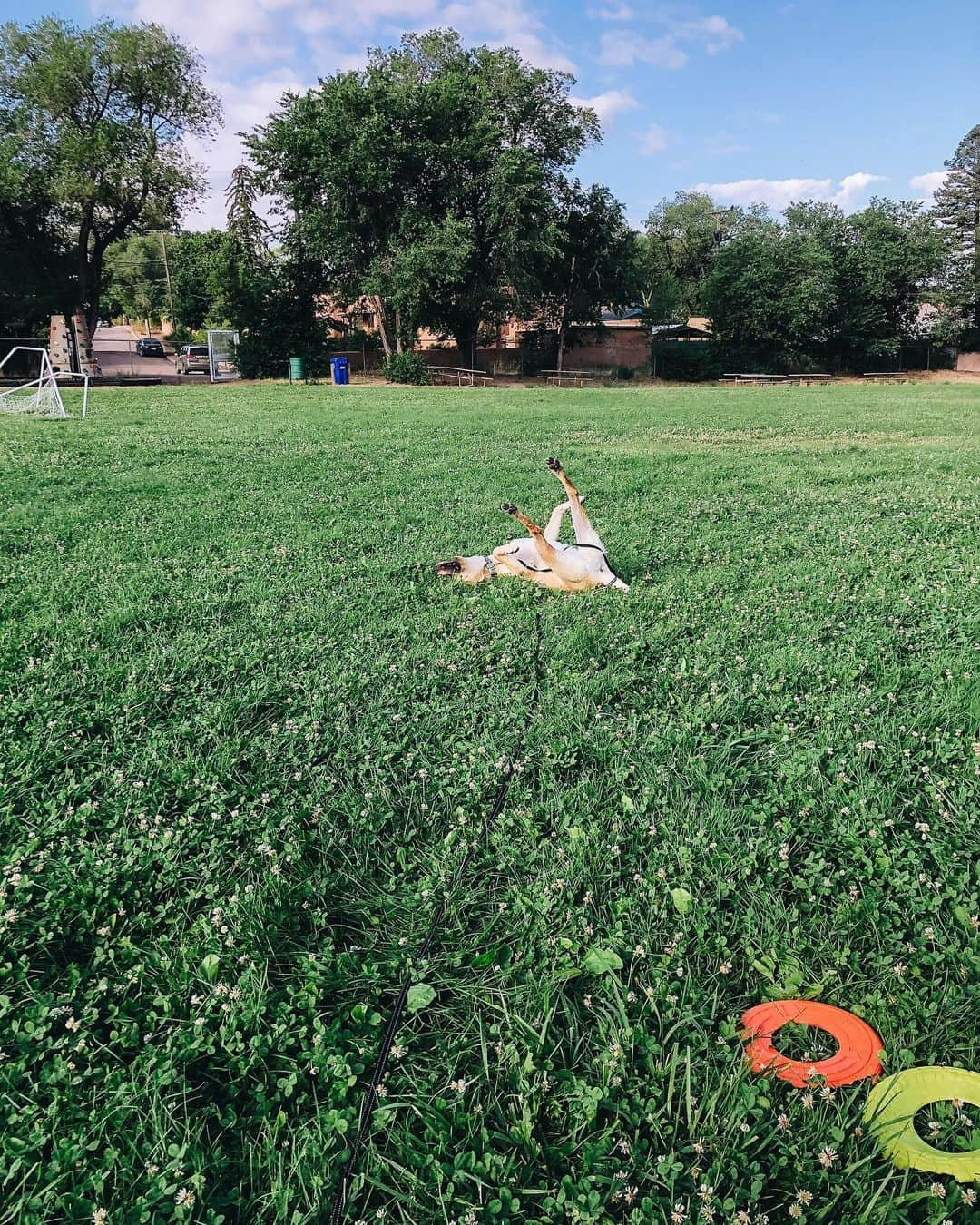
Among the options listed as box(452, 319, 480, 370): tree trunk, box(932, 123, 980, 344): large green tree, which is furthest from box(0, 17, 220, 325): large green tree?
box(932, 123, 980, 344): large green tree

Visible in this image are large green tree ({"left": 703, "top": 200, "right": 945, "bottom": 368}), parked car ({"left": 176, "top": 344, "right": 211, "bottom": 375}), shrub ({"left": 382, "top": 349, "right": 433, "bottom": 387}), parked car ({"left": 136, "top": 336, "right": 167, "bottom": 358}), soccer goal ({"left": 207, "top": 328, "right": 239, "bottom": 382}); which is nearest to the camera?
soccer goal ({"left": 207, "top": 328, "right": 239, "bottom": 382})

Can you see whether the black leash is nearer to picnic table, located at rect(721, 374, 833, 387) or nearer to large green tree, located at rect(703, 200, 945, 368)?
picnic table, located at rect(721, 374, 833, 387)

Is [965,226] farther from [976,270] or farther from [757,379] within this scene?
[757,379]

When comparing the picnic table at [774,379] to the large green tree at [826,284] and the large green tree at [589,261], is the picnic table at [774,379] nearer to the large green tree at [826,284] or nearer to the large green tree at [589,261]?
the large green tree at [826,284]

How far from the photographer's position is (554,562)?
462cm

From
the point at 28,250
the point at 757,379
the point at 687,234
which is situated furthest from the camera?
the point at 687,234

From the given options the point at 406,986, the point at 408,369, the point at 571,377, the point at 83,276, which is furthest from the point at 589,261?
the point at 406,986

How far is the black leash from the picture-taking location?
156 centimetres

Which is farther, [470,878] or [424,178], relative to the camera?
[424,178]

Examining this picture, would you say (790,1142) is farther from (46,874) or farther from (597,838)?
(46,874)

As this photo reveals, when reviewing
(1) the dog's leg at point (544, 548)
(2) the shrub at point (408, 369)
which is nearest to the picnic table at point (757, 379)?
(2) the shrub at point (408, 369)

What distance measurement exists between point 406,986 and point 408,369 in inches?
1307

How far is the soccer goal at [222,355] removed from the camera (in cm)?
3150

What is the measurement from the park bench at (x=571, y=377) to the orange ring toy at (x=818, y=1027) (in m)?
37.8
